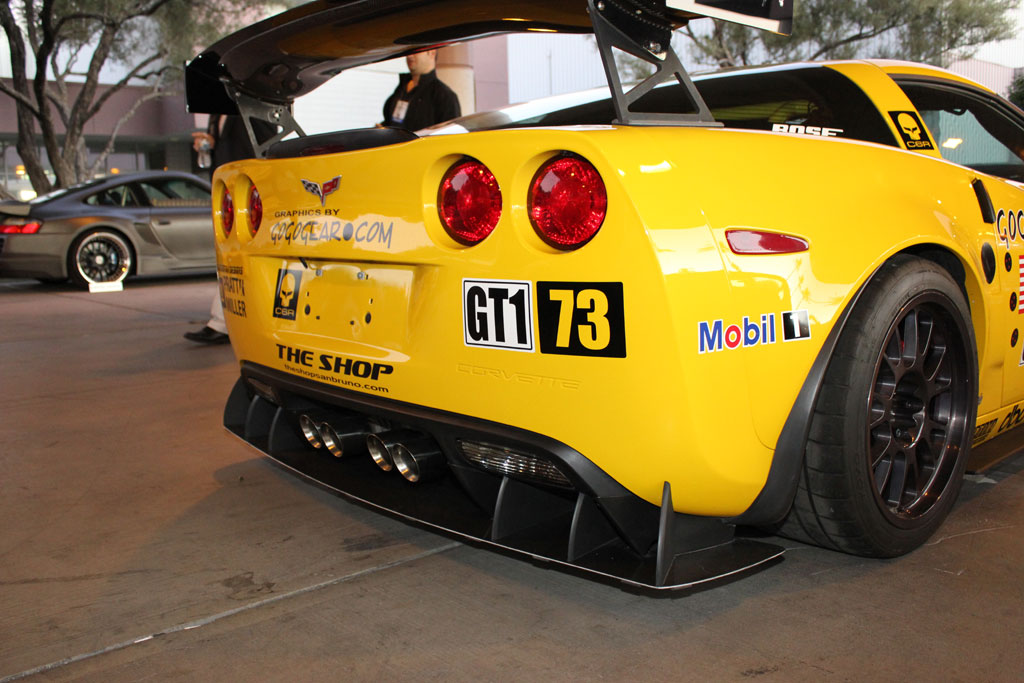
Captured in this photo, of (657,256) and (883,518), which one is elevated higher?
(657,256)

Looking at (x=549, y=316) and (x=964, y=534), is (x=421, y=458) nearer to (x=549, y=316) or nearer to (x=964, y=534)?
(x=549, y=316)

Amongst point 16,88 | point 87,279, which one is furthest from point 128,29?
point 87,279

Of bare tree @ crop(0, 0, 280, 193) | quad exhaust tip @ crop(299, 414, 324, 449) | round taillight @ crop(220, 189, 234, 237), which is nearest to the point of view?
quad exhaust tip @ crop(299, 414, 324, 449)

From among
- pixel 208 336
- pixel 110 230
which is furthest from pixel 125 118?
pixel 208 336

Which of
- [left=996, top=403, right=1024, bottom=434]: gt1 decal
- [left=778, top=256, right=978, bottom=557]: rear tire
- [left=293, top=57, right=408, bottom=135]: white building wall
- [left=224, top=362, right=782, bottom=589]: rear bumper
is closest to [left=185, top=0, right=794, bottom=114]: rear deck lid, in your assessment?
[left=778, top=256, right=978, bottom=557]: rear tire

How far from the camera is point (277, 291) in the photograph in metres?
2.56

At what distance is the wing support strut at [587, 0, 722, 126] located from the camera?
1.90m

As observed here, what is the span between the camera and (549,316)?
6.12ft

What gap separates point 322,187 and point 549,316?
0.81m

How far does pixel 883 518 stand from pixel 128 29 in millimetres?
24214

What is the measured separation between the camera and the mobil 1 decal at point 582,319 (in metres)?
1.80

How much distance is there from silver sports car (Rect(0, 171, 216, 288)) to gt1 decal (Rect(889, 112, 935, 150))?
862 centimetres

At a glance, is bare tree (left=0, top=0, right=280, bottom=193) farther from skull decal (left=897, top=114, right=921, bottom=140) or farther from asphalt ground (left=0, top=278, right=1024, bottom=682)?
skull decal (left=897, top=114, right=921, bottom=140)

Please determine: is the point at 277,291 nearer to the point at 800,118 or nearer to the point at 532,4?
the point at 532,4
